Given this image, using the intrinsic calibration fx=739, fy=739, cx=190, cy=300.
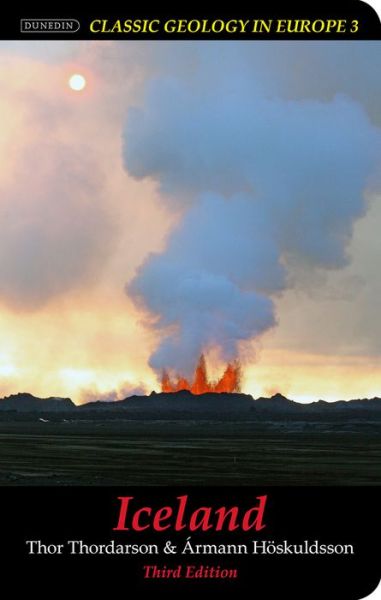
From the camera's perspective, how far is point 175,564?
26109 mm

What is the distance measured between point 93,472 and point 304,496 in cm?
4973

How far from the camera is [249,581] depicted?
25.5 m

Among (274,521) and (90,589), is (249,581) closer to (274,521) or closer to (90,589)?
(274,521)

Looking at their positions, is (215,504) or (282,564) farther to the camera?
(215,504)

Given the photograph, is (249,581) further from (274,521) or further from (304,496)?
(304,496)

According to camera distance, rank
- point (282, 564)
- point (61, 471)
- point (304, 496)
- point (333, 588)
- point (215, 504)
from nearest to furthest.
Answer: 1. point (333, 588)
2. point (282, 564)
3. point (215, 504)
4. point (304, 496)
5. point (61, 471)

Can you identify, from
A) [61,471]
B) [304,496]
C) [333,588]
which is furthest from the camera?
[61,471]

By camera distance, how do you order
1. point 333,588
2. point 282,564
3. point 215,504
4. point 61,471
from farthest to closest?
point 61,471 < point 215,504 < point 282,564 < point 333,588
